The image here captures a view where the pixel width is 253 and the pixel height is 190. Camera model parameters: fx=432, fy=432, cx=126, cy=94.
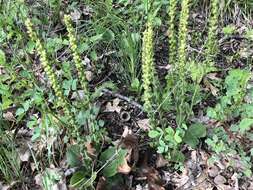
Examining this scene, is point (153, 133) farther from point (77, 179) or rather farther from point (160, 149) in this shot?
point (77, 179)

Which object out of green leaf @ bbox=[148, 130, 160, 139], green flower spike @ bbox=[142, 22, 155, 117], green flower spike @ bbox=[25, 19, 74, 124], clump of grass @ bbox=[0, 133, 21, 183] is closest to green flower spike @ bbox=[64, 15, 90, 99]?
green flower spike @ bbox=[25, 19, 74, 124]

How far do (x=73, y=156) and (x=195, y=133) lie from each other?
29.8 inches

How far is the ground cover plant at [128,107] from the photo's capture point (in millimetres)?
2533

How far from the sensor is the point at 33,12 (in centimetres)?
346

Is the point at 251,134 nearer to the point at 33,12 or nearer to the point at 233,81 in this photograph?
the point at 233,81

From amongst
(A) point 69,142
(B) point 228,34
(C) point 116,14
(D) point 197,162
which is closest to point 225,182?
(D) point 197,162

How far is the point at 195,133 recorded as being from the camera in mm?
2666

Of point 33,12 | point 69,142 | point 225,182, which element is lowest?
point 225,182

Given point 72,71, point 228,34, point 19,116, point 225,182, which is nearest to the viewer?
point 225,182

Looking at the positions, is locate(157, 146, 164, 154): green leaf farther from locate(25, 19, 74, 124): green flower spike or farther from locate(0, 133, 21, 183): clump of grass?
locate(0, 133, 21, 183): clump of grass

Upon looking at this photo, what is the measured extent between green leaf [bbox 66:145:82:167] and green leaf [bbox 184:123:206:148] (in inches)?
25.8

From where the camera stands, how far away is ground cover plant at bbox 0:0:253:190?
253cm

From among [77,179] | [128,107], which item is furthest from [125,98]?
[77,179]

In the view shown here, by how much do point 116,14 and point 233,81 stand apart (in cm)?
106
